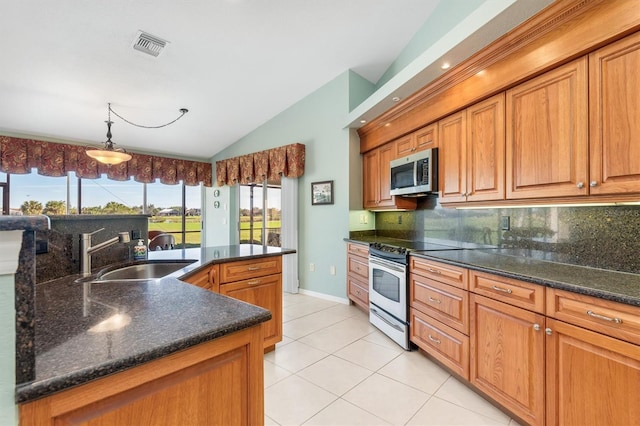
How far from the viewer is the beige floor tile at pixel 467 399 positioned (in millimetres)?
1730

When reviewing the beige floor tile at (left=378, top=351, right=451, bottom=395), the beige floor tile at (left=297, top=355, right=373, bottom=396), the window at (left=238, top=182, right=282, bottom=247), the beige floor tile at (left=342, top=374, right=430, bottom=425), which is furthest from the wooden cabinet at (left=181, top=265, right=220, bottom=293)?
the window at (left=238, top=182, right=282, bottom=247)

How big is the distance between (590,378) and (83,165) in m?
6.51

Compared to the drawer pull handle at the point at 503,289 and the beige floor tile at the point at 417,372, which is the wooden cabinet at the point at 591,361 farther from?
the beige floor tile at the point at 417,372

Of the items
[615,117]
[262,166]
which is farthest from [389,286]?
[262,166]

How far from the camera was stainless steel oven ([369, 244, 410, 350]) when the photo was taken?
2.54 m

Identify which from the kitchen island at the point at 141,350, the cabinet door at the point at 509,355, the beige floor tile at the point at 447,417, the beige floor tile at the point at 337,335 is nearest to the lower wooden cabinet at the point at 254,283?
the beige floor tile at the point at 337,335

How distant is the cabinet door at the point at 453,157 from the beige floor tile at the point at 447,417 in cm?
150

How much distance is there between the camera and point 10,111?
3.77 metres

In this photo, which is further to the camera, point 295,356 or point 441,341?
point 295,356

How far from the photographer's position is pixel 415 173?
2.84m

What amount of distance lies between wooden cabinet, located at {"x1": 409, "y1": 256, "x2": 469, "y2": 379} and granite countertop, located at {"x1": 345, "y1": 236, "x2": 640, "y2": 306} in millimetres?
110

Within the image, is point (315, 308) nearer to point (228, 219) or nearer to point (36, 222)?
point (228, 219)

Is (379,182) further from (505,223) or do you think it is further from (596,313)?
(596,313)

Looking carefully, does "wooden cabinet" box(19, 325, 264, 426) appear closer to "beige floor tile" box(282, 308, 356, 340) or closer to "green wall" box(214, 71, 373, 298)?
"beige floor tile" box(282, 308, 356, 340)
